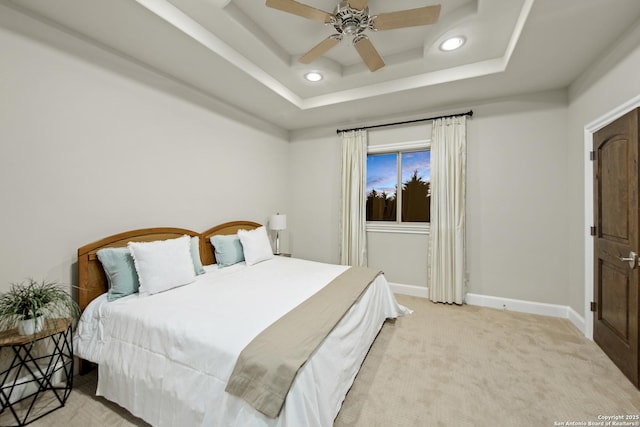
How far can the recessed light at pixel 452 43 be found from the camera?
8.03 ft

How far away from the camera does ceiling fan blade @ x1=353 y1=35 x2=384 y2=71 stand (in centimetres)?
209

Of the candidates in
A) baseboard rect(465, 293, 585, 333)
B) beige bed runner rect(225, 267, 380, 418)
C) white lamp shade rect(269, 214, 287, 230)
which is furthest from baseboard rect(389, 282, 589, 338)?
beige bed runner rect(225, 267, 380, 418)

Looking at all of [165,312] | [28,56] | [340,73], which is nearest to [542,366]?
[165,312]

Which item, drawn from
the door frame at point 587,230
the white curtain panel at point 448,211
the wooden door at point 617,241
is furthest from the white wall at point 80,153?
the door frame at point 587,230

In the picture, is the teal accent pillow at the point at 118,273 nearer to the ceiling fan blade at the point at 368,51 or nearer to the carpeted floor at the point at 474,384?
the carpeted floor at the point at 474,384

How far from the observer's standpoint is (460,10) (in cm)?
223

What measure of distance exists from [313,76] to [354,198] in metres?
1.82

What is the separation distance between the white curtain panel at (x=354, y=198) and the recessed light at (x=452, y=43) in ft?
5.34

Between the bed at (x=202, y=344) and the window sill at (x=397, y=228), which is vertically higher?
the window sill at (x=397, y=228)

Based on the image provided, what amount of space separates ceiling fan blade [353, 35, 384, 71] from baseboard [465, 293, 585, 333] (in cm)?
306

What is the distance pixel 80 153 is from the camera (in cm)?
212

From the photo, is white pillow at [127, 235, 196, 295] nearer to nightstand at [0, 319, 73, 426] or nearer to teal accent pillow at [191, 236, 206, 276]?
teal accent pillow at [191, 236, 206, 276]

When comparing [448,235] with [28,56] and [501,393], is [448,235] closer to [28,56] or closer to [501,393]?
[501,393]

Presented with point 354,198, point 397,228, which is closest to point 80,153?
point 354,198
